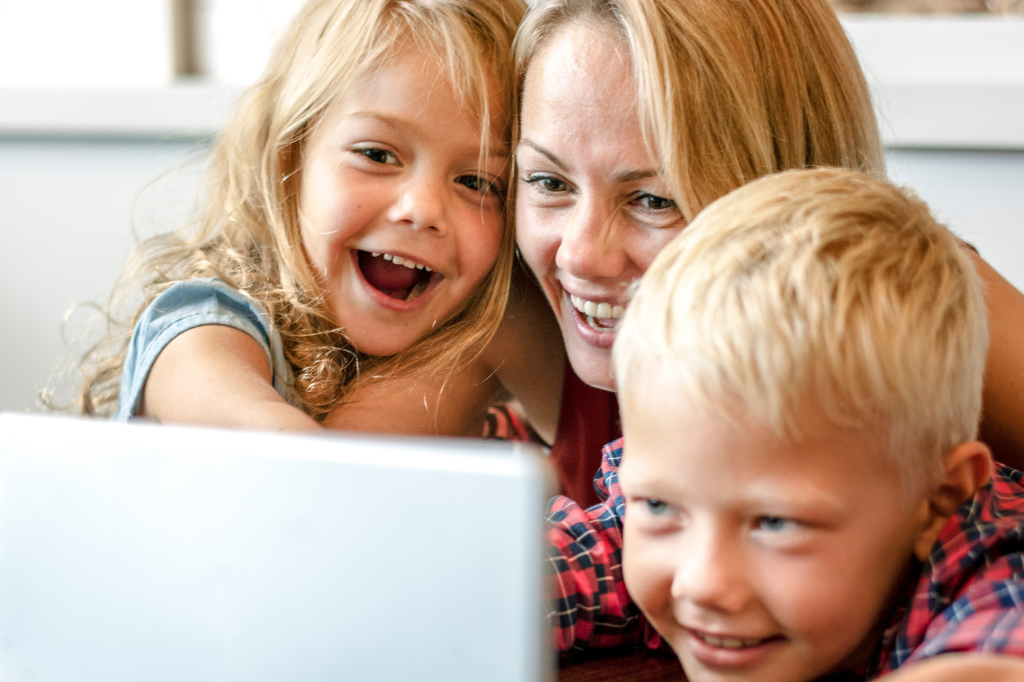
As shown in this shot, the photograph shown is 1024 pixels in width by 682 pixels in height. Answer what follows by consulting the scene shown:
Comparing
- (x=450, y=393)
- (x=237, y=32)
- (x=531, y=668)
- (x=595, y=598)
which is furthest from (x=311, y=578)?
(x=237, y=32)

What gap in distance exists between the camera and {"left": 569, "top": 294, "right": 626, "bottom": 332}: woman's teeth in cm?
96

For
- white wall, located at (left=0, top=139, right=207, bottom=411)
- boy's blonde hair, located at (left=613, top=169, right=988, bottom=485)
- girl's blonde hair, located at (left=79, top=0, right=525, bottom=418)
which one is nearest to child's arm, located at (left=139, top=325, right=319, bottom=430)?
girl's blonde hair, located at (left=79, top=0, right=525, bottom=418)

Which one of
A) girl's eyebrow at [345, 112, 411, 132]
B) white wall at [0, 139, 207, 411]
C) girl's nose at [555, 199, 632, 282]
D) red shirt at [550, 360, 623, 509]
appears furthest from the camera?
white wall at [0, 139, 207, 411]

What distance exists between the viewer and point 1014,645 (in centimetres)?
50

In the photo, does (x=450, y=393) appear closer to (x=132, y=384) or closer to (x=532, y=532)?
(x=132, y=384)

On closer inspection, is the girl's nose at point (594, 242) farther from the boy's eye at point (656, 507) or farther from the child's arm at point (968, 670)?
the child's arm at point (968, 670)

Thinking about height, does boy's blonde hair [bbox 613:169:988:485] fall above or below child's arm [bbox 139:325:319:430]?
above

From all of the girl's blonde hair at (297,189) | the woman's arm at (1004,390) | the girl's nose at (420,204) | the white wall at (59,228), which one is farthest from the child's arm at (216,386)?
the white wall at (59,228)

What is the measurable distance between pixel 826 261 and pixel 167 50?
167 cm

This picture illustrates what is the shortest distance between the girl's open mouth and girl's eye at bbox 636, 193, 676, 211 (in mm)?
336

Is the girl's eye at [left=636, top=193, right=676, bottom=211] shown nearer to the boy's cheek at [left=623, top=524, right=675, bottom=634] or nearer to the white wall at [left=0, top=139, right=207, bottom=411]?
the boy's cheek at [left=623, top=524, right=675, bottom=634]

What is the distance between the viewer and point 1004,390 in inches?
34.3

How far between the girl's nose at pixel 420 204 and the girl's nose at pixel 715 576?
0.54 metres

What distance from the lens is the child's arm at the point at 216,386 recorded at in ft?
2.57
